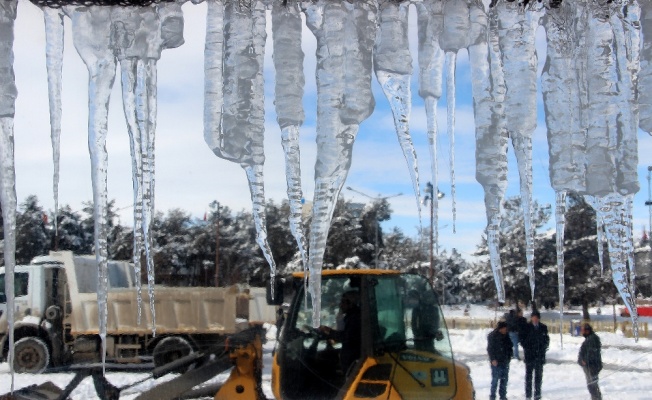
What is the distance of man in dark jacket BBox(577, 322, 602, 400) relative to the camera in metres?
3.62

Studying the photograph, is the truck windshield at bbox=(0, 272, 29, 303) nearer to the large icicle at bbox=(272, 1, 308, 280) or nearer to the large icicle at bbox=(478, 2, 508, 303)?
the large icicle at bbox=(272, 1, 308, 280)

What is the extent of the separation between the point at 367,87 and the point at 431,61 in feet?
0.82

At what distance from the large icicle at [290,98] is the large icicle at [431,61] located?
39cm

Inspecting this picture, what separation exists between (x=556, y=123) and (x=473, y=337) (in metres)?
2.79

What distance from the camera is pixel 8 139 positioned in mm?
1828

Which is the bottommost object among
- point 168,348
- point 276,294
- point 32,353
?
point 32,353

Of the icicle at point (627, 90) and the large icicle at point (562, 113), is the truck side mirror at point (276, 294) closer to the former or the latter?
the large icicle at point (562, 113)

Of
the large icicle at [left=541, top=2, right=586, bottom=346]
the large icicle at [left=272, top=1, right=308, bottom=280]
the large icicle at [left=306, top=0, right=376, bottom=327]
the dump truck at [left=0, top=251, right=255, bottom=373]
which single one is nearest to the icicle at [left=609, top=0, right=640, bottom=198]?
the large icicle at [left=541, top=2, right=586, bottom=346]

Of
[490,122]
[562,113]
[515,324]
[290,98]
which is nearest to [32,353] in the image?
[515,324]

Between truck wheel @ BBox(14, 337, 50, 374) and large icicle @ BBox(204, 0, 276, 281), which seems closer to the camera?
large icicle @ BBox(204, 0, 276, 281)

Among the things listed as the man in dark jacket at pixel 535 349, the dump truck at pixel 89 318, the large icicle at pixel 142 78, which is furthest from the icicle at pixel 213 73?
the dump truck at pixel 89 318

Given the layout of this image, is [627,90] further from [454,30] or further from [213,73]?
[213,73]

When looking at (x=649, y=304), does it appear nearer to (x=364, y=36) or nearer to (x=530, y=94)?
(x=530, y=94)

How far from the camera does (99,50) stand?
1.89m
